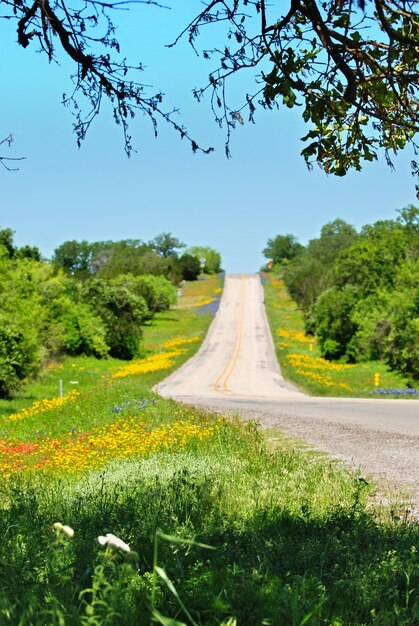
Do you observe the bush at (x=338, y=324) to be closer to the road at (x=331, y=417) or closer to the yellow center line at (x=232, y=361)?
the road at (x=331, y=417)

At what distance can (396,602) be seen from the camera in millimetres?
4000

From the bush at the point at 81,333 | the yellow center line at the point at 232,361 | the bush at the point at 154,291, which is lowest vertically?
the yellow center line at the point at 232,361

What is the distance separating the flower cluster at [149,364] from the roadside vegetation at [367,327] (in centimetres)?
867

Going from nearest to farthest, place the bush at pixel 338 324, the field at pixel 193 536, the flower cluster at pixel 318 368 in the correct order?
the field at pixel 193 536 → the flower cluster at pixel 318 368 → the bush at pixel 338 324

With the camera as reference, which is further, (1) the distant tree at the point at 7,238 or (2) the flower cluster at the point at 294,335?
(2) the flower cluster at the point at 294,335

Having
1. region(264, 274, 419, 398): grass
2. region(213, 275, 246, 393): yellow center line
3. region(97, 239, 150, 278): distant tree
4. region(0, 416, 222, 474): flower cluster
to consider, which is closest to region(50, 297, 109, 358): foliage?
region(213, 275, 246, 393): yellow center line

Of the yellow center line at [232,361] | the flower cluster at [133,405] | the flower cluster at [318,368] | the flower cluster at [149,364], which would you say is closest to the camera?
the flower cluster at [133,405]

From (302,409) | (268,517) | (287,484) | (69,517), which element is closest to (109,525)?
(69,517)

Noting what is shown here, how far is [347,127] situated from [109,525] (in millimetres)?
4044

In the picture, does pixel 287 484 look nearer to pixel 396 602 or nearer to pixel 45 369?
pixel 396 602

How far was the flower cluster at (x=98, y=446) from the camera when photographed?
32.1ft

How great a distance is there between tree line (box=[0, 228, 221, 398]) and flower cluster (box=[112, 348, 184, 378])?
2440mm

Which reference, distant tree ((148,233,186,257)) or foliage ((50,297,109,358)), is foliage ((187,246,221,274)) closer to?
distant tree ((148,233,186,257))

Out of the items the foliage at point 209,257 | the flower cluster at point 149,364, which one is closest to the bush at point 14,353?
the flower cluster at point 149,364
